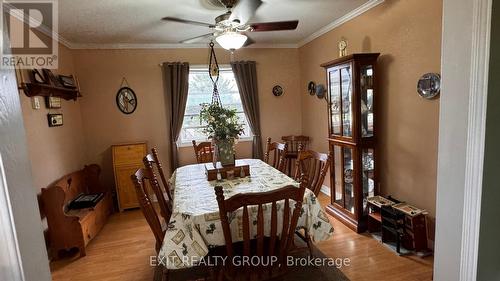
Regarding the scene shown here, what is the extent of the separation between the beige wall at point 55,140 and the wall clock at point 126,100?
0.58 m

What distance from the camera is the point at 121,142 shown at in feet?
13.9

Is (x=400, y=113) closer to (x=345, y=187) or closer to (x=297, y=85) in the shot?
(x=345, y=187)

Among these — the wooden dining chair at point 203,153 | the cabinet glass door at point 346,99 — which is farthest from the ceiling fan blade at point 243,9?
the wooden dining chair at point 203,153

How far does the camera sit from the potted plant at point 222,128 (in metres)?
2.39

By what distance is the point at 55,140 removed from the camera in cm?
322

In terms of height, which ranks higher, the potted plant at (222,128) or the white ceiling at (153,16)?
the white ceiling at (153,16)

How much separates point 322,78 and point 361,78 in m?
1.20

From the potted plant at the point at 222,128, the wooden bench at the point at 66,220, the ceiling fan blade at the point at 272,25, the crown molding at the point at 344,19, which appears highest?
the crown molding at the point at 344,19

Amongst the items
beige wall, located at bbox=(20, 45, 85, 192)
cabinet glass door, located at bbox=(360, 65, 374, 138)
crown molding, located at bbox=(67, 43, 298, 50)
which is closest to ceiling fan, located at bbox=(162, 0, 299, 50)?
cabinet glass door, located at bbox=(360, 65, 374, 138)

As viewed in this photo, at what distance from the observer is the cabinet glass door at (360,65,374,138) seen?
2859mm

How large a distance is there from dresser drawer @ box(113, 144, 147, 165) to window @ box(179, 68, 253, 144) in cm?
69

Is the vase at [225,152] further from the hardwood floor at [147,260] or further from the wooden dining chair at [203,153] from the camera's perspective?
the hardwood floor at [147,260]

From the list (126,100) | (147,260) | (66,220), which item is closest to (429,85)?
(147,260)

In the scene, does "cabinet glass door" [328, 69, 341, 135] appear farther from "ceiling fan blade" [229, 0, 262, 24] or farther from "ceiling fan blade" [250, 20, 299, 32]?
"ceiling fan blade" [229, 0, 262, 24]
